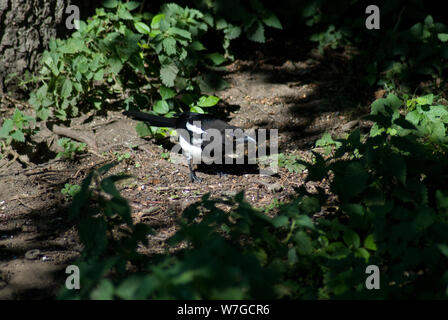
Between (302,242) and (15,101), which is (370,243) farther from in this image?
(15,101)

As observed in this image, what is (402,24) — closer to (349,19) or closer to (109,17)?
(349,19)

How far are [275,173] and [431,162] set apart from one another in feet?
6.32

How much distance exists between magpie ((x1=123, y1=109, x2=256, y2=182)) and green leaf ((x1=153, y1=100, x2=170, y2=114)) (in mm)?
117

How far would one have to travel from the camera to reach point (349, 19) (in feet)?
20.9

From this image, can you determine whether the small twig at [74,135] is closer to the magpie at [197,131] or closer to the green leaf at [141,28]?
the magpie at [197,131]

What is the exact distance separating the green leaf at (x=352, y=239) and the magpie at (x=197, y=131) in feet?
7.86

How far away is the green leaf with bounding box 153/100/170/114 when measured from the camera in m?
5.11

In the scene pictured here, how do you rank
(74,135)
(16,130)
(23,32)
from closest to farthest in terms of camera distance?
(16,130), (74,135), (23,32)

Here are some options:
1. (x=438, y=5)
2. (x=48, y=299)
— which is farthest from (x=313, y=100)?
(x=48, y=299)

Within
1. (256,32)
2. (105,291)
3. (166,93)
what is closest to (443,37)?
(256,32)

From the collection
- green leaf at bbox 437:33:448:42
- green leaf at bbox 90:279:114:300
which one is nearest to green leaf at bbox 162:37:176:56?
green leaf at bbox 437:33:448:42

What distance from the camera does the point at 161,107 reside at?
5.12 meters

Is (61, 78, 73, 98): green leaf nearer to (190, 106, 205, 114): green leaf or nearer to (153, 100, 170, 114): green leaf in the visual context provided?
(153, 100, 170, 114): green leaf

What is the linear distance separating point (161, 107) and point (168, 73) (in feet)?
1.21
